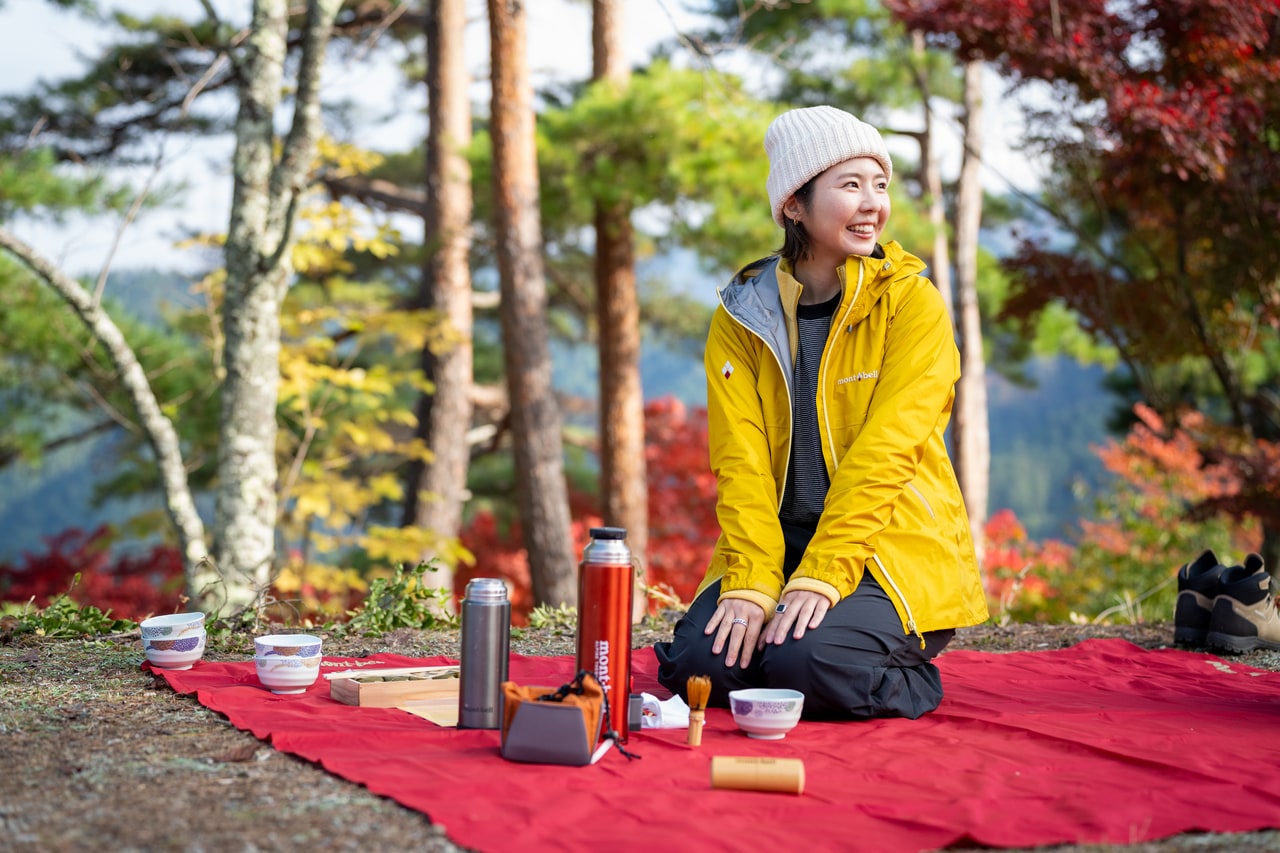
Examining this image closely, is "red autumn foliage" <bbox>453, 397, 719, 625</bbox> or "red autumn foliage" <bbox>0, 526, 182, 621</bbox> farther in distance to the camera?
"red autumn foliage" <bbox>453, 397, 719, 625</bbox>

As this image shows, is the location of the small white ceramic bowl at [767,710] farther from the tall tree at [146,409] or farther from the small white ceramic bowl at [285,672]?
the tall tree at [146,409]

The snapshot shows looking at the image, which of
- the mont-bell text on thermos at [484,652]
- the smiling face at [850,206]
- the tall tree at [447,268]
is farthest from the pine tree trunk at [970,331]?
the mont-bell text on thermos at [484,652]

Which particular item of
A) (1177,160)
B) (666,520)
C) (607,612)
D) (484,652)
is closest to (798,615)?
(607,612)

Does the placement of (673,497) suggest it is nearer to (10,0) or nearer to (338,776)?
(10,0)

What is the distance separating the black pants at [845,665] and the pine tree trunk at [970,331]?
708 cm

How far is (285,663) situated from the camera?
240 centimetres

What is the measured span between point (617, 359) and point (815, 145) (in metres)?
5.81

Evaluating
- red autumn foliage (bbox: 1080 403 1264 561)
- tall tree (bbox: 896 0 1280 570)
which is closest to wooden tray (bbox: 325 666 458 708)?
tall tree (bbox: 896 0 1280 570)

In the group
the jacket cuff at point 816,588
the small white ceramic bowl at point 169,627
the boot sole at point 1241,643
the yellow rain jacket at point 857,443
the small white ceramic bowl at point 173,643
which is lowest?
the boot sole at point 1241,643

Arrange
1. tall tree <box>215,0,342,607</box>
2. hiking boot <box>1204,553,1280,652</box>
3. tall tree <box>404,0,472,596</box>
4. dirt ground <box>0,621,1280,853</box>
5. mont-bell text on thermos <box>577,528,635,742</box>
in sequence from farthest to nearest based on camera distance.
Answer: tall tree <box>404,0,472,596</box> → tall tree <box>215,0,342,607</box> → hiking boot <box>1204,553,1280,652</box> → mont-bell text on thermos <box>577,528,635,742</box> → dirt ground <box>0,621,1280,853</box>

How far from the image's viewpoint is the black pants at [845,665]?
226cm

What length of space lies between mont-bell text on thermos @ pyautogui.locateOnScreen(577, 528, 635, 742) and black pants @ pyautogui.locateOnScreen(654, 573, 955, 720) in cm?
43

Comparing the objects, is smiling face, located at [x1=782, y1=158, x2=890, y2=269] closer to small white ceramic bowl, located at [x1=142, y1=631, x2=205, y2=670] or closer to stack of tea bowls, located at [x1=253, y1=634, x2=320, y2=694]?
stack of tea bowls, located at [x1=253, y1=634, x2=320, y2=694]

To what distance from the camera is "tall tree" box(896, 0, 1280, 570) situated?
494 centimetres
